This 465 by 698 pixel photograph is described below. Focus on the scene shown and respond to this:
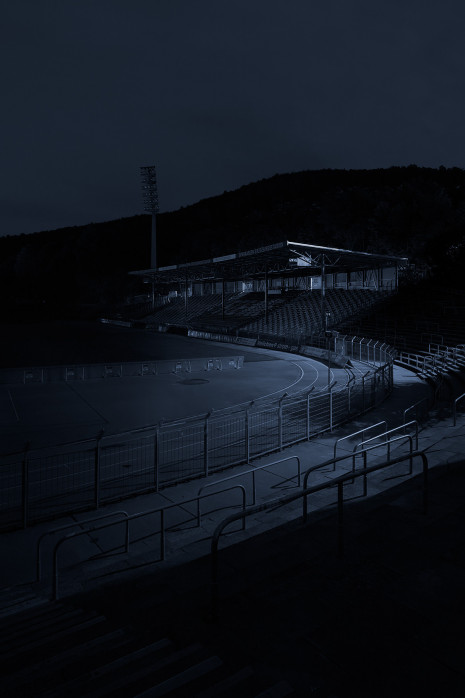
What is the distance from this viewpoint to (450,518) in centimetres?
704

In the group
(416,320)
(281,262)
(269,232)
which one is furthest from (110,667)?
(269,232)

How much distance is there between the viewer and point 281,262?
191 ft

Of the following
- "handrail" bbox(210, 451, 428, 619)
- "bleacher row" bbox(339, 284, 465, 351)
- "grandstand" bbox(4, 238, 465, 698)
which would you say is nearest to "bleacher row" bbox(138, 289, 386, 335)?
"bleacher row" bbox(339, 284, 465, 351)

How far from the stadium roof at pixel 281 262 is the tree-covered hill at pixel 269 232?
437 inches

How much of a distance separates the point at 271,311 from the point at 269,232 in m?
53.0

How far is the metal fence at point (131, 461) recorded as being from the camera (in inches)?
376

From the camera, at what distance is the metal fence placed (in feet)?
31.3

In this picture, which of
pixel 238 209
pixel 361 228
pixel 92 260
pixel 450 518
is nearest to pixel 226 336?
pixel 361 228

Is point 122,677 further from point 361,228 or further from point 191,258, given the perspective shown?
point 191,258

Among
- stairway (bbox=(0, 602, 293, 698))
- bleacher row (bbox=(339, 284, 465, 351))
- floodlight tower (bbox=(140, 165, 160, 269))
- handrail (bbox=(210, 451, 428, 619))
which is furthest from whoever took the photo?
floodlight tower (bbox=(140, 165, 160, 269))

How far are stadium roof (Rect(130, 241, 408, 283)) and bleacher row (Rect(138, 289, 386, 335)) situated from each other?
374cm

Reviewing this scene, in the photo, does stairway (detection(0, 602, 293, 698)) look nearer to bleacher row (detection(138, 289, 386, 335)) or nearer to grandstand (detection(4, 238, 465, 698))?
grandstand (detection(4, 238, 465, 698))

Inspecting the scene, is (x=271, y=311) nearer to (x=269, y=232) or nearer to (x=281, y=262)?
(x=281, y=262)

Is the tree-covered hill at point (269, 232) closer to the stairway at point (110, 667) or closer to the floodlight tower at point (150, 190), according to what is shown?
the floodlight tower at point (150, 190)
